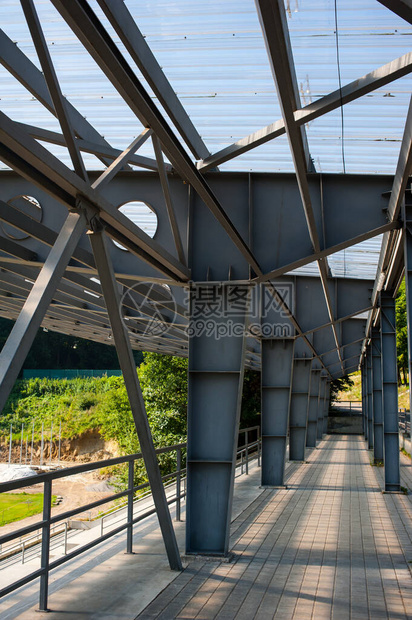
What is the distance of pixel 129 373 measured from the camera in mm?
6352

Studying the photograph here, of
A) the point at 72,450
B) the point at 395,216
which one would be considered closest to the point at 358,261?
the point at 395,216

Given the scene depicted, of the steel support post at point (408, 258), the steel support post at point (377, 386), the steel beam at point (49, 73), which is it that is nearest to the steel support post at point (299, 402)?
the steel support post at point (377, 386)

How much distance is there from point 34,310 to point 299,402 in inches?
688

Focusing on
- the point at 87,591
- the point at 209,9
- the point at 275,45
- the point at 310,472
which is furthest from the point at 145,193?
the point at 310,472

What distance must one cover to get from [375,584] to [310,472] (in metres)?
11.5

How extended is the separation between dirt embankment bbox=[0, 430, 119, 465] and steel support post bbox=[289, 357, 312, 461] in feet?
122

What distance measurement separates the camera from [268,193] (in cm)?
805

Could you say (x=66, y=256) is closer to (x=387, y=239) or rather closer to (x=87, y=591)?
(x=87, y=591)

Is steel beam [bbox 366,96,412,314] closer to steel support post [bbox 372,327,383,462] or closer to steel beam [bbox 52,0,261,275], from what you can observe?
steel beam [bbox 52,0,261,275]

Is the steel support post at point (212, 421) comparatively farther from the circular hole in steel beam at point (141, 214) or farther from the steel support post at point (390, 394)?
the steel support post at point (390, 394)

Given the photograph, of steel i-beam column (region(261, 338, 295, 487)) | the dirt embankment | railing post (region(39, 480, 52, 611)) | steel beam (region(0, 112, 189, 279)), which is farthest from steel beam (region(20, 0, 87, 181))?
the dirt embankment

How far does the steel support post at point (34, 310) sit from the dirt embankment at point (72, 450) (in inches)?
2059

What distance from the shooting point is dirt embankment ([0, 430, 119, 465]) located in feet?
181

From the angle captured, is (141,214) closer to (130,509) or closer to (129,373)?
(129,373)
